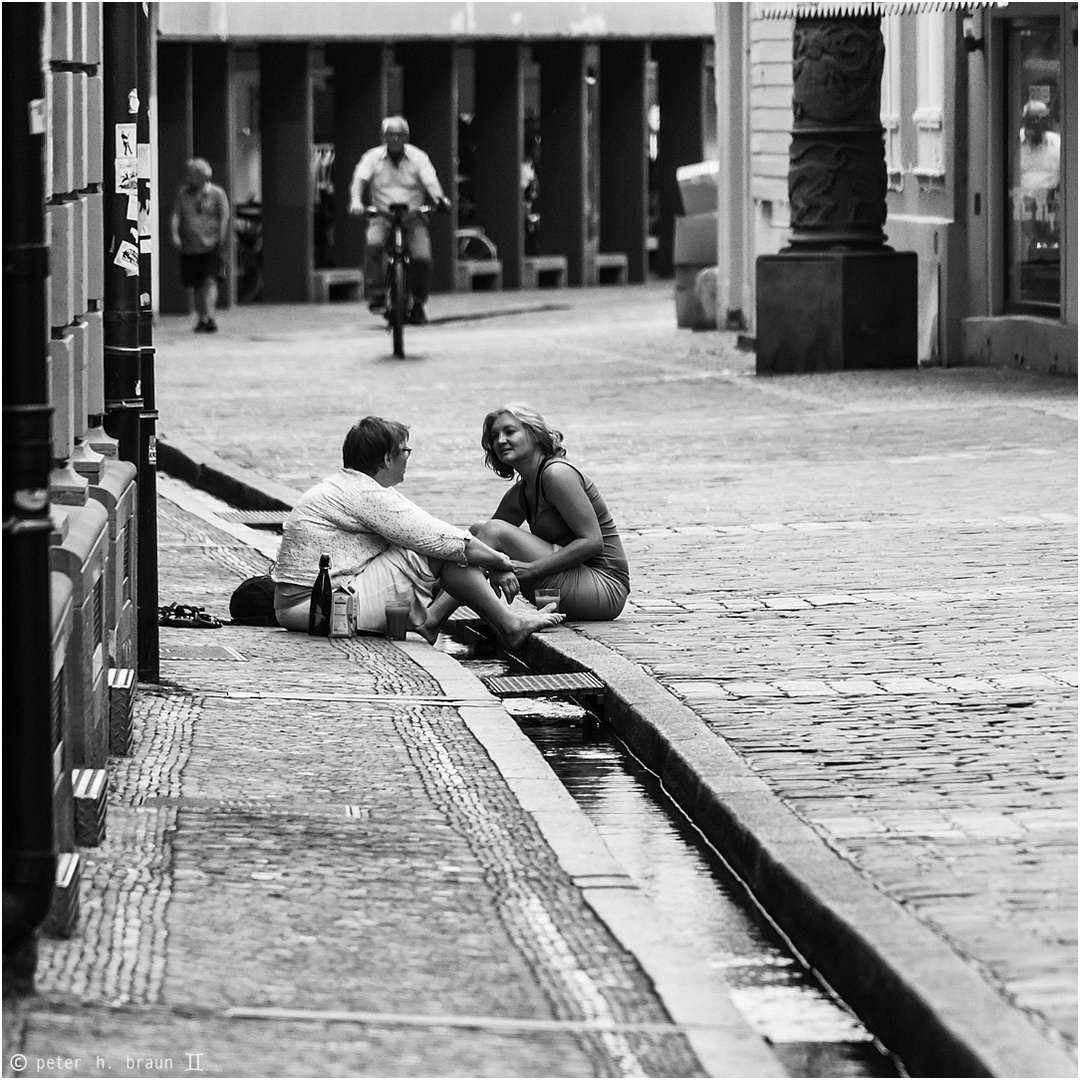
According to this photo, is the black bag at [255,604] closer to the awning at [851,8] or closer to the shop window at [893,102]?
the awning at [851,8]

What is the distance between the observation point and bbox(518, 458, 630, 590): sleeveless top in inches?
368

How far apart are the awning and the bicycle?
4157mm

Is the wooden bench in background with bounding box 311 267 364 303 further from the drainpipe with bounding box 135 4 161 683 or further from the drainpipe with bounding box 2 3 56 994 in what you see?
the drainpipe with bounding box 2 3 56 994

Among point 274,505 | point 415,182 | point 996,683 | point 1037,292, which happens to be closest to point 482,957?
point 996,683

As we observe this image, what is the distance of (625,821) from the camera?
21.5ft

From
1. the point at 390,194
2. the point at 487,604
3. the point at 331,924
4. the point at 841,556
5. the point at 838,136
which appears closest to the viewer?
the point at 331,924

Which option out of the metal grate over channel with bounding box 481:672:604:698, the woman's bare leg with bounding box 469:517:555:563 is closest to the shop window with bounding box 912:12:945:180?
the woman's bare leg with bounding box 469:517:555:563

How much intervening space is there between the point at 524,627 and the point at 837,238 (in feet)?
39.0

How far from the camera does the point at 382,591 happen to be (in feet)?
30.7

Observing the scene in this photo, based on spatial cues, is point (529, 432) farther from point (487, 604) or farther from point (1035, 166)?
point (1035, 166)

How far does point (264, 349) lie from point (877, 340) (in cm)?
722

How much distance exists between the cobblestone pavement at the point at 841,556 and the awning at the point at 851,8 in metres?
2.79

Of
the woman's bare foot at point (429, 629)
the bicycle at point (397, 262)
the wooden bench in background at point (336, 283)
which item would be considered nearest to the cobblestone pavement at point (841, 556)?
the bicycle at point (397, 262)

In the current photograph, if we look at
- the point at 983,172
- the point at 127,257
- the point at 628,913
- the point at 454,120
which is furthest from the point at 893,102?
the point at 628,913
